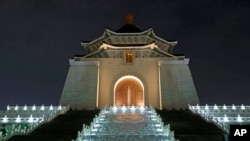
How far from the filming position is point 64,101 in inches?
958

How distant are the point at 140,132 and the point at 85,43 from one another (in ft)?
59.7

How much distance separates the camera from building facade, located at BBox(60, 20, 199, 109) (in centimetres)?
2452

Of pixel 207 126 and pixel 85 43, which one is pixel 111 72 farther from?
pixel 207 126

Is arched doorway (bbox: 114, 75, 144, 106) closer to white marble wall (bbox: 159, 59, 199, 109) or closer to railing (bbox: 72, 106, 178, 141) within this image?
white marble wall (bbox: 159, 59, 199, 109)

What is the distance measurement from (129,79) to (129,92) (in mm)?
1264

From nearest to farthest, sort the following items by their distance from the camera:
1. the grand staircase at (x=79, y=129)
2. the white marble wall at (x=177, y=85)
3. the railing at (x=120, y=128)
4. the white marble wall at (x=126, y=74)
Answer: the railing at (x=120, y=128)
the grand staircase at (x=79, y=129)
the white marble wall at (x=177, y=85)
the white marble wall at (x=126, y=74)

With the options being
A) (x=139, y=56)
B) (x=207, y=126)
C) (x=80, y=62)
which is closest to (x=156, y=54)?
(x=139, y=56)

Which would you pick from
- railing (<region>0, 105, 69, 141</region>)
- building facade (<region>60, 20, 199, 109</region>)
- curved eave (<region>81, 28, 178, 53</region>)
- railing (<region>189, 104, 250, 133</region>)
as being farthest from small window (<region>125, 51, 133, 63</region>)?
railing (<region>0, 105, 69, 141</region>)

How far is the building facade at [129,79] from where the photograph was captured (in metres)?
24.5

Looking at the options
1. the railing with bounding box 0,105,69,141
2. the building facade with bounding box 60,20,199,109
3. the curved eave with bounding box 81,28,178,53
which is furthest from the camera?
the curved eave with bounding box 81,28,178,53

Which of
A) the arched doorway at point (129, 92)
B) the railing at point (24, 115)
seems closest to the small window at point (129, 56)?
the arched doorway at point (129, 92)

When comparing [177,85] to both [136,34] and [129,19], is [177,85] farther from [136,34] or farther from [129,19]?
[129,19]

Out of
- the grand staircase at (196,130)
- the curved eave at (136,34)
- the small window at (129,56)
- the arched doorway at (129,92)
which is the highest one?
the curved eave at (136,34)

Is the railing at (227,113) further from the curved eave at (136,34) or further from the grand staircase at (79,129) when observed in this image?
the curved eave at (136,34)
